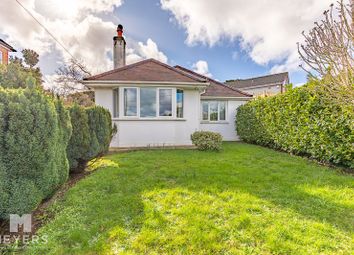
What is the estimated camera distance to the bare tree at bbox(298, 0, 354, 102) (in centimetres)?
541

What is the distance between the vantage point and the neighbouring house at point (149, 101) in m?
11.7

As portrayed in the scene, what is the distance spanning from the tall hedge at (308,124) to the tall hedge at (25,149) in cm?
774

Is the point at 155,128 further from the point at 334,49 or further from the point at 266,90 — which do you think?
the point at 266,90

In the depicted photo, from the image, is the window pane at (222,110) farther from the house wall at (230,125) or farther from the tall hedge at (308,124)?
the tall hedge at (308,124)

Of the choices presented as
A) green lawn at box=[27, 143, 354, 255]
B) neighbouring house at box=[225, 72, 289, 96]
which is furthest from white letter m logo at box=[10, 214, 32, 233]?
neighbouring house at box=[225, 72, 289, 96]

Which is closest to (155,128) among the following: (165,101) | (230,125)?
(165,101)

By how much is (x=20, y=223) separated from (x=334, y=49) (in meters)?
8.07

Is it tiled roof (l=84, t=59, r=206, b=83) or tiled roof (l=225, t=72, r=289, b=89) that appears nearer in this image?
tiled roof (l=84, t=59, r=206, b=83)

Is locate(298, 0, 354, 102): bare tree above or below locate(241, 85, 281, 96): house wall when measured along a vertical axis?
below

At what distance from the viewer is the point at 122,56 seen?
15.3 m

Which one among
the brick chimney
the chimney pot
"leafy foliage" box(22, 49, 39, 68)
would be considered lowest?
the brick chimney

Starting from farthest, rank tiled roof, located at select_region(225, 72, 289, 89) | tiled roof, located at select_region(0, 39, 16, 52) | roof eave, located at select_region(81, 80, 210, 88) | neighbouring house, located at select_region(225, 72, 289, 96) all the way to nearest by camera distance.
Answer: tiled roof, located at select_region(225, 72, 289, 89), neighbouring house, located at select_region(225, 72, 289, 96), tiled roof, located at select_region(0, 39, 16, 52), roof eave, located at select_region(81, 80, 210, 88)

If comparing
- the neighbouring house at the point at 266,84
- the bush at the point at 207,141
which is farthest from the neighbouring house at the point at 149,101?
the neighbouring house at the point at 266,84

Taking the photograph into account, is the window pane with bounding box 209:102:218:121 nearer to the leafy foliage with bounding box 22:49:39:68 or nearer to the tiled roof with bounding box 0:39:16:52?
the leafy foliage with bounding box 22:49:39:68
